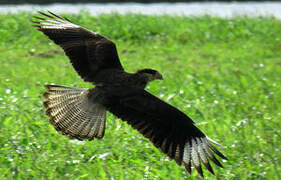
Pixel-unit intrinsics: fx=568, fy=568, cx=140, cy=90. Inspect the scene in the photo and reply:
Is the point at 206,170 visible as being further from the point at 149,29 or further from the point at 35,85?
the point at 149,29

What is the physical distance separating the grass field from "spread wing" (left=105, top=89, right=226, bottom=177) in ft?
0.65

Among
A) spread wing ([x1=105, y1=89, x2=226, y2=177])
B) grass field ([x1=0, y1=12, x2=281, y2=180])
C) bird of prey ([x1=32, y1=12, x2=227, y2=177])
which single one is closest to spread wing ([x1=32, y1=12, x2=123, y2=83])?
bird of prey ([x1=32, y1=12, x2=227, y2=177])

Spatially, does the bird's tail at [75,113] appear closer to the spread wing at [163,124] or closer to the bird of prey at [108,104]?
the bird of prey at [108,104]

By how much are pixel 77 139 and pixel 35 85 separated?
2234 millimetres

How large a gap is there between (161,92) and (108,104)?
6.95 ft

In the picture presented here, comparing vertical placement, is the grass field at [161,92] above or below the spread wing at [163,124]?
below

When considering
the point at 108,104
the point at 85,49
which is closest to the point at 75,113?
the point at 108,104

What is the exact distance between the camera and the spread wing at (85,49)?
16.6ft

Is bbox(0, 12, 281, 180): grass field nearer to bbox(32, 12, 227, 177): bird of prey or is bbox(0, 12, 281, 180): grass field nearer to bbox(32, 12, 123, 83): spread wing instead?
bbox(32, 12, 227, 177): bird of prey

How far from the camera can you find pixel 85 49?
509cm

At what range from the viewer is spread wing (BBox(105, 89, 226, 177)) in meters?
4.79

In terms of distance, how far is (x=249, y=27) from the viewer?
11375 mm

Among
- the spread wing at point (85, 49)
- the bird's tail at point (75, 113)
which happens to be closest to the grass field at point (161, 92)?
the bird's tail at point (75, 113)

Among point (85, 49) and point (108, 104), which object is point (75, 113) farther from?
point (85, 49)
